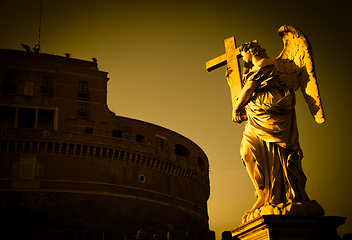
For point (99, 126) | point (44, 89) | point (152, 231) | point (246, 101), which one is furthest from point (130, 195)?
point (246, 101)

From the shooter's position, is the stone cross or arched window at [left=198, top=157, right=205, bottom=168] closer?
the stone cross

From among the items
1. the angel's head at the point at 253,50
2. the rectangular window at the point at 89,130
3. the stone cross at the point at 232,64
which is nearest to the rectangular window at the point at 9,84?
the rectangular window at the point at 89,130

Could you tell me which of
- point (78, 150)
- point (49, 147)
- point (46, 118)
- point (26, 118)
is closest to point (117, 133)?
point (78, 150)

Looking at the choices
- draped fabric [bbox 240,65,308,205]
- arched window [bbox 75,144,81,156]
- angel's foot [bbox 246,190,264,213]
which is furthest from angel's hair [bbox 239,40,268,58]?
arched window [bbox 75,144,81,156]

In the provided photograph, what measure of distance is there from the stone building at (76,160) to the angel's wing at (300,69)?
23338 millimetres

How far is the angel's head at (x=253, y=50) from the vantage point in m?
4.59

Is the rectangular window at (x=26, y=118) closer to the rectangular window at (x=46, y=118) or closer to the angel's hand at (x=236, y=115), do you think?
the rectangular window at (x=46, y=118)

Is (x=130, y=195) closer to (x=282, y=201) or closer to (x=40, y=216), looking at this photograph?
(x=40, y=216)

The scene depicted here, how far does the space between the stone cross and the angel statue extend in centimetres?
47

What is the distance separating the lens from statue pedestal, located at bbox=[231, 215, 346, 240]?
3.71 metres

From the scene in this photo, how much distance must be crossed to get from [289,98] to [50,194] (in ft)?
87.1

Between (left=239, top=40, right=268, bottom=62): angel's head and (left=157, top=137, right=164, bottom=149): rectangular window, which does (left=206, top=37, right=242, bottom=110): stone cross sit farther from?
(left=157, top=137, right=164, bottom=149): rectangular window

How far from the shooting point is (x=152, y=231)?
103ft

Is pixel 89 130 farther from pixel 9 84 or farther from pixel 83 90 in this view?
pixel 9 84
